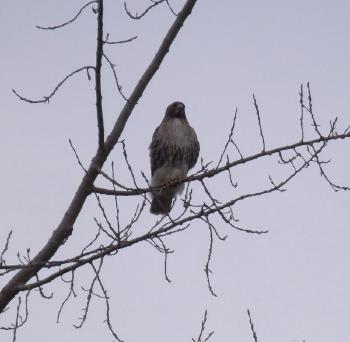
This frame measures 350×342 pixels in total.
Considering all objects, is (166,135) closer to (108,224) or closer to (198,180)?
(198,180)

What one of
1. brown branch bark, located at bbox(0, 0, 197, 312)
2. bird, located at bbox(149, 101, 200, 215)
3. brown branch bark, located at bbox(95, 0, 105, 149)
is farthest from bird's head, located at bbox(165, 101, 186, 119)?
brown branch bark, located at bbox(95, 0, 105, 149)

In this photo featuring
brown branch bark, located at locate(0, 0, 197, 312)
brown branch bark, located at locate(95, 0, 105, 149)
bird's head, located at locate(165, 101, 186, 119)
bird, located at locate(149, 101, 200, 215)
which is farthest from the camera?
bird's head, located at locate(165, 101, 186, 119)

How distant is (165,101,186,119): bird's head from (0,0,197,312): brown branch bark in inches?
140

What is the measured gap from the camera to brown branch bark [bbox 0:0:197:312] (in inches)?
145

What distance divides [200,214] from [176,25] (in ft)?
3.92

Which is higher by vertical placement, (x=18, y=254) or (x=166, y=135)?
(x=166, y=135)

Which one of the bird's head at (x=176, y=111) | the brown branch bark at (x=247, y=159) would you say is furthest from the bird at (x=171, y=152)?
the brown branch bark at (x=247, y=159)

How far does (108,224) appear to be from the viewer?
3.60m

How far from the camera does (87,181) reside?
152 inches

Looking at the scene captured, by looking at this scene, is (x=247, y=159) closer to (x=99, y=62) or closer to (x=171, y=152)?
(x=99, y=62)

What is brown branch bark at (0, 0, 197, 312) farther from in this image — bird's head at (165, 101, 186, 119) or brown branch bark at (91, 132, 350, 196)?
bird's head at (165, 101, 186, 119)

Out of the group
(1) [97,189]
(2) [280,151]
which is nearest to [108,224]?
(1) [97,189]

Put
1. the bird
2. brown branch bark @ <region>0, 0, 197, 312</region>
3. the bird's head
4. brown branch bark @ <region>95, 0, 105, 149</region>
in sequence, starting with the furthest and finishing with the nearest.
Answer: the bird's head → the bird → brown branch bark @ <region>0, 0, 197, 312</region> → brown branch bark @ <region>95, 0, 105, 149</region>

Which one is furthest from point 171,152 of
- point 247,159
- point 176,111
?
point 247,159
